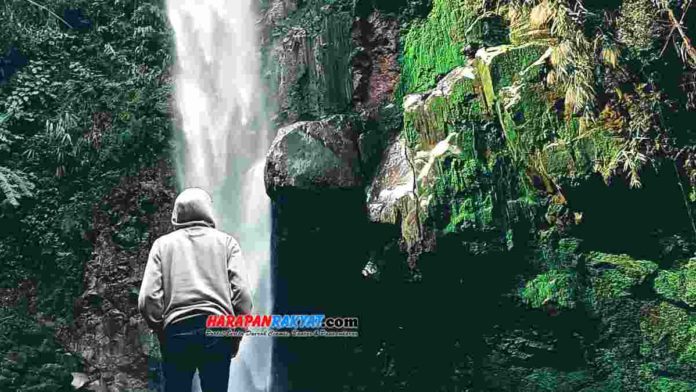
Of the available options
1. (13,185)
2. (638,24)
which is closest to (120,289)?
(13,185)

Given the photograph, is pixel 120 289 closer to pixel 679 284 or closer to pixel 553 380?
pixel 553 380

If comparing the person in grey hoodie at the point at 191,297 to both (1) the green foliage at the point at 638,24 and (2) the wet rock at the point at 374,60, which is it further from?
(2) the wet rock at the point at 374,60

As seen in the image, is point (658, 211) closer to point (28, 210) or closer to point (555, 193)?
point (555, 193)

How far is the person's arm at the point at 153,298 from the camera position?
2271 mm

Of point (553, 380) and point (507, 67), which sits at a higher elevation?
point (507, 67)

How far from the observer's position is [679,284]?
14.2ft

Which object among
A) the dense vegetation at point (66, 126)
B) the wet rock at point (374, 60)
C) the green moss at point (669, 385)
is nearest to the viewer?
the green moss at point (669, 385)

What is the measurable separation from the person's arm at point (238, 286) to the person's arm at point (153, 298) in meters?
0.27

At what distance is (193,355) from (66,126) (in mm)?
7075

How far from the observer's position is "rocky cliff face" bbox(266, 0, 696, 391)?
14.5ft

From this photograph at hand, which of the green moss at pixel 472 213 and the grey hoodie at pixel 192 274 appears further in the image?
the green moss at pixel 472 213

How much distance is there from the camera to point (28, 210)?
8008 millimetres

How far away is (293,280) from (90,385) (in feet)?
9.26

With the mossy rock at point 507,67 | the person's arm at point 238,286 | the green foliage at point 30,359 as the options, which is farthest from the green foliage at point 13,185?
the person's arm at point 238,286
